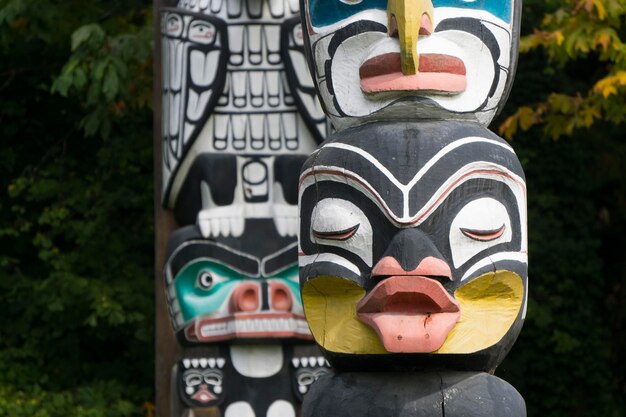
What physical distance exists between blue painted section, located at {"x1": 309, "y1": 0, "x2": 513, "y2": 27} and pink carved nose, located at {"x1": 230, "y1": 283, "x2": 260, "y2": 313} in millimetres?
1845

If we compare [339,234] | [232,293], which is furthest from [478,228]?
[232,293]

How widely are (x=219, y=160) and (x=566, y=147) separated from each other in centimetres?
410

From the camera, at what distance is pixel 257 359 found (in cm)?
674

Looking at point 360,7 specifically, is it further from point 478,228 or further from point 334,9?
point 478,228

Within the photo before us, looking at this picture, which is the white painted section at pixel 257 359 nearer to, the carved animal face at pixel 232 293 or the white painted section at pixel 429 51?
the carved animal face at pixel 232 293

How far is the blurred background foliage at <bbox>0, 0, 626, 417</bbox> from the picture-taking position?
902 cm

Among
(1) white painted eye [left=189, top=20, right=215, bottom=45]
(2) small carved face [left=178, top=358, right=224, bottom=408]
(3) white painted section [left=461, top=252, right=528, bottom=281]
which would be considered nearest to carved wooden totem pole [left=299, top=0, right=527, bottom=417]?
(3) white painted section [left=461, top=252, right=528, bottom=281]

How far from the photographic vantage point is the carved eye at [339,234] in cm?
484

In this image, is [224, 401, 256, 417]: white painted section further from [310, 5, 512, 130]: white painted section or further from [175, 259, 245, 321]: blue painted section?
[310, 5, 512, 130]: white painted section

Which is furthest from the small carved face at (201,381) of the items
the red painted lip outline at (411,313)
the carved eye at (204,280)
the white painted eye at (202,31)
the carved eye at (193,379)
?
the red painted lip outline at (411,313)

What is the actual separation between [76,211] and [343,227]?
5124 millimetres

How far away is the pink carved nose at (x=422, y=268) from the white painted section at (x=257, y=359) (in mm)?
2080

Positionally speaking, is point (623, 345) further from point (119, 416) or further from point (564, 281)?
point (119, 416)

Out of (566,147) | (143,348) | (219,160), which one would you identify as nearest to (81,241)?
(143,348)
